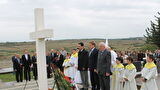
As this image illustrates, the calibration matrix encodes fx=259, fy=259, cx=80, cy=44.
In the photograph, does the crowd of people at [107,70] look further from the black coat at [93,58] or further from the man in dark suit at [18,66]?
the man in dark suit at [18,66]

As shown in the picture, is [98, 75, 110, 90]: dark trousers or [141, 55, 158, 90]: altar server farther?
[141, 55, 158, 90]: altar server

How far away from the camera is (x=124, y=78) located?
9.46 m

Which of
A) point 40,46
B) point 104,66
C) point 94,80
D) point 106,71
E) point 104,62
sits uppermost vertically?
point 40,46

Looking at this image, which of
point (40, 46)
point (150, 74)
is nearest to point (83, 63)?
point (150, 74)

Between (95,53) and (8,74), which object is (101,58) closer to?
(95,53)

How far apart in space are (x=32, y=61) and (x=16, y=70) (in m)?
1.02

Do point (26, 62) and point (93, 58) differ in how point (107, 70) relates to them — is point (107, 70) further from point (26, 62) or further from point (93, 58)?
point (26, 62)

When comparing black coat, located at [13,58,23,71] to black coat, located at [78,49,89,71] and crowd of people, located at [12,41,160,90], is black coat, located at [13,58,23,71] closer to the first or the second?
crowd of people, located at [12,41,160,90]

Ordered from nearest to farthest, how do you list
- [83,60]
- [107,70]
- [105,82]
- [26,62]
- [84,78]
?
[107,70]
[105,82]
[83,60]
[84,78]
[26,62]

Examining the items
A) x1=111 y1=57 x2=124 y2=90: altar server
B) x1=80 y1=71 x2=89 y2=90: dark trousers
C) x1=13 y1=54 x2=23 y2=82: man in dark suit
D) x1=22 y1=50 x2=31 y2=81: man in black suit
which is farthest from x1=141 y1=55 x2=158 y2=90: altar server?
x1=13 y1=54 x2=23 y2=82: man in dark suit

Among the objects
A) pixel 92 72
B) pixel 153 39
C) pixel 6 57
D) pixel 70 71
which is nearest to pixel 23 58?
pixel 70 71

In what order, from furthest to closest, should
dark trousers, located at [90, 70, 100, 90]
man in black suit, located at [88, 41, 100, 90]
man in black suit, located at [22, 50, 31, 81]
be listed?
man in black suit, located at [22, 50, 31, 81]
dark trousers, located at [90, 70, 100, 90]
man in black suit, located at [88, 41, 100, 90]

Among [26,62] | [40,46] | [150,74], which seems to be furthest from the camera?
[26,62]

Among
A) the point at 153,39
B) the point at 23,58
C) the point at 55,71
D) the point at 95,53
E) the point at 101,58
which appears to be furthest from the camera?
the point at 153,39
